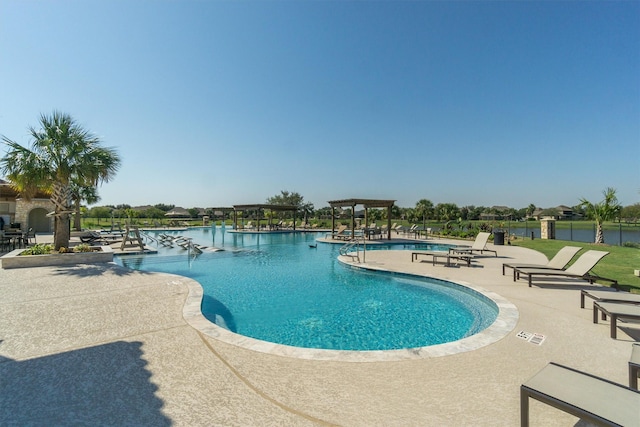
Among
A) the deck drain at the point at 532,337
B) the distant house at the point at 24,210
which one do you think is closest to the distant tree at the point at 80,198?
the distant house at the point at 24,210

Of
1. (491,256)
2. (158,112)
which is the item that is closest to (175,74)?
(158,112)

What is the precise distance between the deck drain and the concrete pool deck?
Answer: 71 millimetres

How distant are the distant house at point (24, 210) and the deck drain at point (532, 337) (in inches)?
987

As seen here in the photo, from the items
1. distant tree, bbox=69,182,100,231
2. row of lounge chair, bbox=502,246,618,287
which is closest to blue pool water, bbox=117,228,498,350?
row of lounge chair, bbox=502,246,618,287

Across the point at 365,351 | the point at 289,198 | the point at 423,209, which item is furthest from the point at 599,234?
the point at 289,198

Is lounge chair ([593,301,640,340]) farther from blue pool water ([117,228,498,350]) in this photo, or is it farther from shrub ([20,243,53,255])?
shrub ([20,243,53,255])

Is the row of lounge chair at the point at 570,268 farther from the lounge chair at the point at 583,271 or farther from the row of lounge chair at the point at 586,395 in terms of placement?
the row of lounge chair at the point at 586,395

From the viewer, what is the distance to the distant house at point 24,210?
1789 centimetres

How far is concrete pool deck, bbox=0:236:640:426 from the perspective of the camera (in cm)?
211

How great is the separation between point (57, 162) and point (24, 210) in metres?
14.1

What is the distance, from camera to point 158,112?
13523 millimetres

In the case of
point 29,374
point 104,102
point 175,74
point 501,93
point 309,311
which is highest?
point 501,93

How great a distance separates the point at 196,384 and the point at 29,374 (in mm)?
1672

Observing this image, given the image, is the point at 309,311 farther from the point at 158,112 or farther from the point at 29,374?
the point at 158,112
